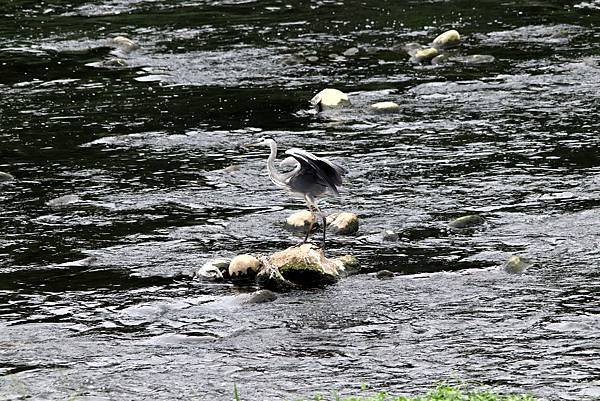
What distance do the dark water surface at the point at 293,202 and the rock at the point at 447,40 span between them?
29 cm

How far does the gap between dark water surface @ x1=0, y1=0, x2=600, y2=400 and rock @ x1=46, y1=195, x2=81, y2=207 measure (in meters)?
0.08

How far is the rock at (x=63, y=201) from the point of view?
522 inches

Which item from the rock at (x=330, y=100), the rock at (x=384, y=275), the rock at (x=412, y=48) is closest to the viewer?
the rock at (x=384, y=275)

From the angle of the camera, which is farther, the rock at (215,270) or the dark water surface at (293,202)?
the rock at (215,270)

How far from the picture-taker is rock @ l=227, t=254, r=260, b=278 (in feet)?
35.2

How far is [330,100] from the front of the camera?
16781 millimetres

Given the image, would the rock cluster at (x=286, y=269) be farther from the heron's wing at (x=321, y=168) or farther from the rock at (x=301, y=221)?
the rock at (x=301, y=221)

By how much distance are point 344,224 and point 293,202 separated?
1.26m

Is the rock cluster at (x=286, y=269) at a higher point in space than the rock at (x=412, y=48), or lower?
lower

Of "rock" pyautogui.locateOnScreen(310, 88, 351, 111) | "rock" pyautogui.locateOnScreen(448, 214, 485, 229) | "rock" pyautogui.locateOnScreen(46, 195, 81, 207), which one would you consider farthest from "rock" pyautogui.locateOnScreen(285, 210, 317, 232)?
"rock" pyautogui.locateOnScreen(310, 88, 351, 111)

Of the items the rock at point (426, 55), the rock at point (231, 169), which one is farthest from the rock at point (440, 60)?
the rock at point (231, 169)

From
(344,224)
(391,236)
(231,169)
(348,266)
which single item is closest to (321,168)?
(344,224)

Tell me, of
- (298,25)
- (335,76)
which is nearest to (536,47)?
(335,76)

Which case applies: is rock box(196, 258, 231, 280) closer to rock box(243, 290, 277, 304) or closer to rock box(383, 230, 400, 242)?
rock box(243, 290, 277, 304)
